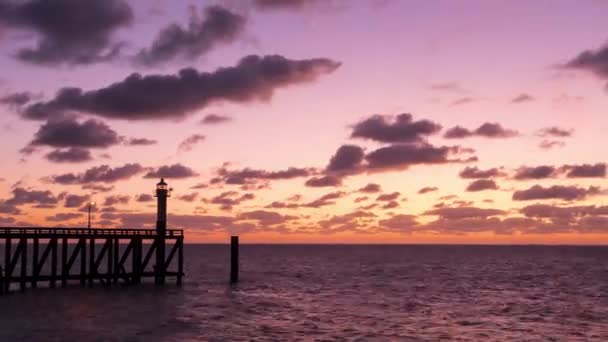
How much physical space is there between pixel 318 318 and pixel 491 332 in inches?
446

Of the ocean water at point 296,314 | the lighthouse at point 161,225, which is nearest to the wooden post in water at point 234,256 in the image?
the ocean water at point 296,314

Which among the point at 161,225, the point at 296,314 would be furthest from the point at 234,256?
the point at 296,314

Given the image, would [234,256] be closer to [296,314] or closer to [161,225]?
[161,225]

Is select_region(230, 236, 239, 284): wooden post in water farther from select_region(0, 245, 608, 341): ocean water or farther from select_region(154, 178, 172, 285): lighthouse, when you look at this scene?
select_region(154, 178, 172, 285): lighthouse

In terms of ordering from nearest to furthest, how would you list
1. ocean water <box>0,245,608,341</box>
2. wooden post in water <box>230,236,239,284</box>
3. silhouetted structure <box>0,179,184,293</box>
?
ocean water <box>0,245,608,341</box> < silhouetted structure <box>0,179,184,293</box> < wooden post in water <box>230,236,239,284</box>

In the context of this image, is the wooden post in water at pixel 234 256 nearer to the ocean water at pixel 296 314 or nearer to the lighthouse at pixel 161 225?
the ocean water at pixel 296 314

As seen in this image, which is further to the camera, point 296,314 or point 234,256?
point 234,256

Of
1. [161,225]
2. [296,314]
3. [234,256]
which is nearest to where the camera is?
[296,314]

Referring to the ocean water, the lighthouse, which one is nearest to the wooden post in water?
the ocean water

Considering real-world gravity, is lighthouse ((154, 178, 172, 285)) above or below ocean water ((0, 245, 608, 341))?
above

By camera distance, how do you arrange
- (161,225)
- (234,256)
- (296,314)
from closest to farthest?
(296,314)
(161,225)
(234,256)

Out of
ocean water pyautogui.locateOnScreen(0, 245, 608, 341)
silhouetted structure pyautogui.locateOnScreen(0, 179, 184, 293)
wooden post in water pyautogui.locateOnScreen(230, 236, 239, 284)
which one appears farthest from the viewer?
wooden post in water pyautogui.locateOnScreen(230, 236, 239, 284)

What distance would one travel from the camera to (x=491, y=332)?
133 feet

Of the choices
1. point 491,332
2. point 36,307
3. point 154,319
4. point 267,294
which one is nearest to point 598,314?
point 491,332
